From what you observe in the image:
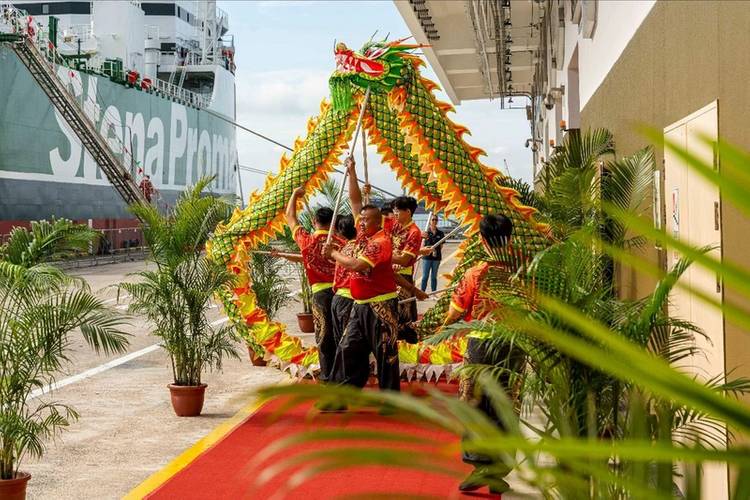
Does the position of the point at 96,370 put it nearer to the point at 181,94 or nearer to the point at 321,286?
the point at 321,286

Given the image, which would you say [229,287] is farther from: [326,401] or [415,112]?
[326,401]

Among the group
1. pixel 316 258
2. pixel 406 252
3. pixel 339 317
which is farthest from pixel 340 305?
pixel 406 252

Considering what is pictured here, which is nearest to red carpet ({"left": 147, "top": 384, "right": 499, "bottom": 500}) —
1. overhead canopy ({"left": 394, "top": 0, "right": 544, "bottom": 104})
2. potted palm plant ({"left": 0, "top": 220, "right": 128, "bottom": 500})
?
potted palm plant ({"left": 0, "top": 220, "right": 128, "bottom": 500})

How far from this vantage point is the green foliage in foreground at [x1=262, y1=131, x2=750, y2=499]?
26.1 inches

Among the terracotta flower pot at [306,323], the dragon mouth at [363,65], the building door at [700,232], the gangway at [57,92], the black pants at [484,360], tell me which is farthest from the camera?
the gangway at [57,92]

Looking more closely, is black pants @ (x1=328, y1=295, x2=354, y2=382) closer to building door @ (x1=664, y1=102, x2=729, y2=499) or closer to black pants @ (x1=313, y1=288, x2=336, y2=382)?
black pants @ (x1=313, y1=288, x2=336, y2=382)

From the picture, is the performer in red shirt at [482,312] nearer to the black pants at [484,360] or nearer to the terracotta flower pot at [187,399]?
the black pants at [484,360]

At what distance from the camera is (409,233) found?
1018 centimetres

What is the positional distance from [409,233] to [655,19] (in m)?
3.63

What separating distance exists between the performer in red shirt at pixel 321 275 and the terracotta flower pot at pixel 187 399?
1.13 metres

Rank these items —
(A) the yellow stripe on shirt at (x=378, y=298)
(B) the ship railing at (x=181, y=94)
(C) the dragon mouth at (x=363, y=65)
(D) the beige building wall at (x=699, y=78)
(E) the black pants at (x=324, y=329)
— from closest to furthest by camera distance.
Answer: (D) the beige building wall at (x=699, y=78)
(A) the yellow stripe on shirt at (x=378, y=298)
(E) the black pants at (x=324, y=329)
(C) the dragon mouth at (x=363, y=65)
(B) the ship railing at (x=181, y=94)

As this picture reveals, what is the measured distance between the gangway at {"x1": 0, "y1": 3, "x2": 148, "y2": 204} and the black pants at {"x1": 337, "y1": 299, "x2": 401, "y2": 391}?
24.3m

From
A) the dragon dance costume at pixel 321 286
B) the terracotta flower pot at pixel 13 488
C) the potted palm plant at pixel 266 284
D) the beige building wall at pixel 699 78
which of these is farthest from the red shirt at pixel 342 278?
the potted palm plant at pixel 266 284

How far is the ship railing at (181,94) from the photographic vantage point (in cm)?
4436
